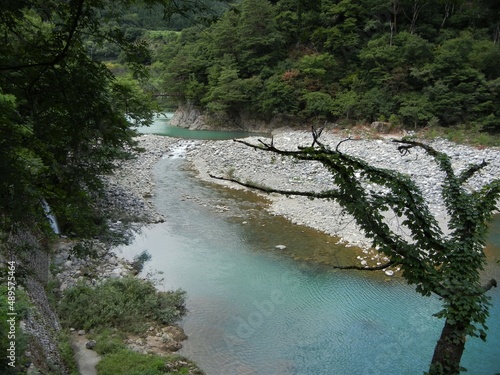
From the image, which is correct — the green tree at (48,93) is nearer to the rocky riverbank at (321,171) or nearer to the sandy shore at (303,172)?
the rocky riverbank at (321,171)

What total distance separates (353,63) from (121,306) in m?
25.7

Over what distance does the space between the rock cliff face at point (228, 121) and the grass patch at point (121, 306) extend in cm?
2282

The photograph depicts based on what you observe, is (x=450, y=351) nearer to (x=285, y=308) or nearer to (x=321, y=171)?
(x=285, y=308)

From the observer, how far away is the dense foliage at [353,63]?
20844 mm

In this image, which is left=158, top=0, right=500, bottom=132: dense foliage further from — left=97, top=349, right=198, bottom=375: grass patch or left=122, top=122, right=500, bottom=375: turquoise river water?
left=97, top=349, right=198, bottom=375: grass patch

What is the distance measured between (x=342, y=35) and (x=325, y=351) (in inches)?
993

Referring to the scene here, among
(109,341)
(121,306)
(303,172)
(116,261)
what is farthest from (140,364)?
(303,172)

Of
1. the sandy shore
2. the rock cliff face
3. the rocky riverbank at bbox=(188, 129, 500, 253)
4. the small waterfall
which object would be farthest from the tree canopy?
the rock cliff face

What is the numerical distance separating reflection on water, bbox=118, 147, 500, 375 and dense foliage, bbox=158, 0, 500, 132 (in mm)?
16115

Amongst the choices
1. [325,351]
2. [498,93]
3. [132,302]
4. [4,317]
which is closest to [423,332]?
[325,351]

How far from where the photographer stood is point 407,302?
6988 millimetres

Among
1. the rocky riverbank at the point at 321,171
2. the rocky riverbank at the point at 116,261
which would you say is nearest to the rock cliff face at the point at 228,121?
the rocky riverbank at the point at 321,171

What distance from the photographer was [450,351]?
148 inches

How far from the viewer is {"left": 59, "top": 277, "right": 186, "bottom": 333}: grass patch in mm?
5668
